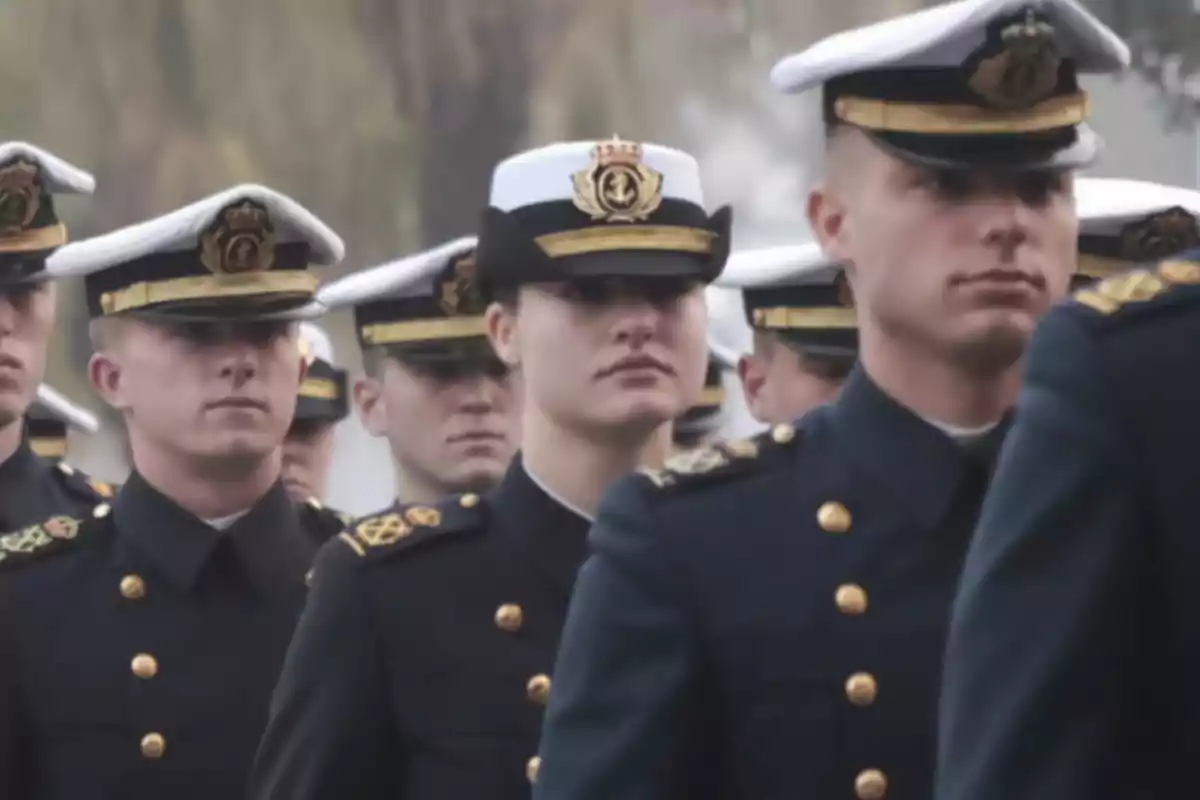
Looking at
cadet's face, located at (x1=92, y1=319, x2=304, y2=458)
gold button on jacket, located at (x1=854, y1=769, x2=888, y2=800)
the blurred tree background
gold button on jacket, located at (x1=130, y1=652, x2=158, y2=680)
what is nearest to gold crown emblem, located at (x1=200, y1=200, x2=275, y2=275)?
cadet's face, located at (x1=92, y1=319, x2=304, y2=458)

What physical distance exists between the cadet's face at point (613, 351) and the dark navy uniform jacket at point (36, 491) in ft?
7.30

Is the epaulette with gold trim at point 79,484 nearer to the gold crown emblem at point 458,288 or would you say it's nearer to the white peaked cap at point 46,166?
the white peaked cap at point 46,166

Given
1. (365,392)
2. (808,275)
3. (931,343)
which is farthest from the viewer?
(365,392)

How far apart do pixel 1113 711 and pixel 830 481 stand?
1.36 metres

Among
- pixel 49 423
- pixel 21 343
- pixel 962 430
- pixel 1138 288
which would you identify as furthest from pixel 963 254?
pixel 49 423

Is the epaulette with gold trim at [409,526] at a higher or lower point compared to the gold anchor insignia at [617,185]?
lower

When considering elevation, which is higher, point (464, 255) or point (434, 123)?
point (464, 255)

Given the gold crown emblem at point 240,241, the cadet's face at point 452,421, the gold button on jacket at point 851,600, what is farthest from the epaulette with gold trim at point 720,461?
the cadet's face at point 452,421

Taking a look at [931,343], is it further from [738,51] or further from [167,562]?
[738,51]

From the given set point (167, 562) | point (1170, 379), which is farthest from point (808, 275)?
point (1170, 379)

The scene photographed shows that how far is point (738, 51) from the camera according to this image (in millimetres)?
14164

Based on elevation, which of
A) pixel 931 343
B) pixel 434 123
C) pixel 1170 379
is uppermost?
pixel 1170 379

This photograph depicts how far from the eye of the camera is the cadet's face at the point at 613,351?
414 cm

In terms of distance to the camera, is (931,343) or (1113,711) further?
(931,343)
